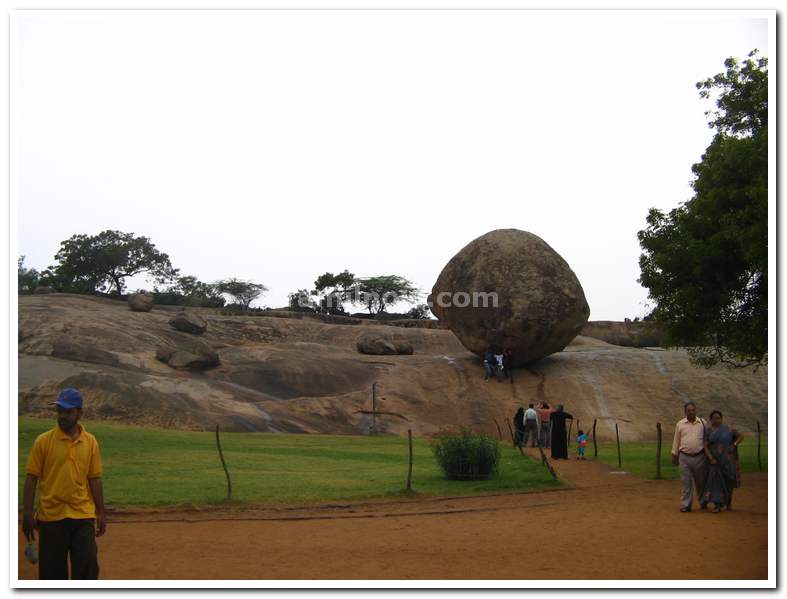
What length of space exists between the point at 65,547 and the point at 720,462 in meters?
8.48

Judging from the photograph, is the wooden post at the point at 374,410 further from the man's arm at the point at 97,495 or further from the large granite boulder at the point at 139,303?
the man's arm at the point at 97,495

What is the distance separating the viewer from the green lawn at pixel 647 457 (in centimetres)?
1705

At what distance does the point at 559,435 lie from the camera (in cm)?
1888

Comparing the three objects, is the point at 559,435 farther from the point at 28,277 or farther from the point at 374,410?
the point at 28,277

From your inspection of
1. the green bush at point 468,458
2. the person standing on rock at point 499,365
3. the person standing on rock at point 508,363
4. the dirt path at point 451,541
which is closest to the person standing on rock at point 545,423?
the green bush at point 468,458

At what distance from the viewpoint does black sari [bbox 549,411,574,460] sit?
18.6 meters

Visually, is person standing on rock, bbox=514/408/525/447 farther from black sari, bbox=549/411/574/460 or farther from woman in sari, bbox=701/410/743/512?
woman in sari, bbox=701/410/743/512

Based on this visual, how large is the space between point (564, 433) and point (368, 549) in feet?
35.0

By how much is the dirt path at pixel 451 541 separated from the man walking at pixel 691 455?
315 mm

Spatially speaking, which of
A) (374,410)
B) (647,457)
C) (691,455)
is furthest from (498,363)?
(691,455)

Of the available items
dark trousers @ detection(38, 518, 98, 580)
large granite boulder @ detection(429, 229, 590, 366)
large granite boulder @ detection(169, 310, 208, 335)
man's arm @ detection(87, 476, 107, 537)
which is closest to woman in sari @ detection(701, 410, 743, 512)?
man's arm @ detection(87, 476, 107, 537)
